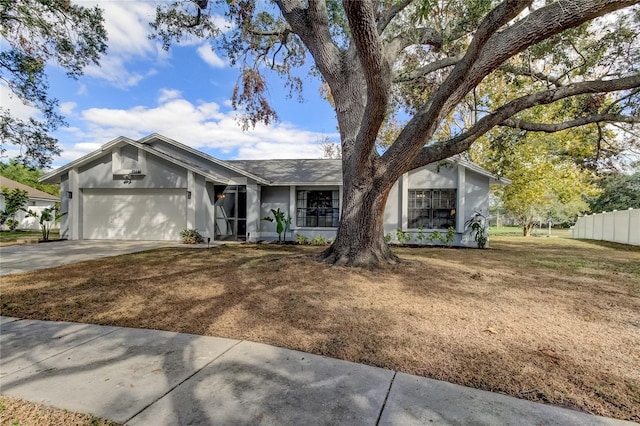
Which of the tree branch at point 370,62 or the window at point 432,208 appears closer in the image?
the tree branch at point 370,62

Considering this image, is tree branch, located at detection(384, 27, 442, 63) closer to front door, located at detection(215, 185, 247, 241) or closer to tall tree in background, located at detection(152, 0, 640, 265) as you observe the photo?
tall tree in background, located at detection(152, 0, 640, 265)

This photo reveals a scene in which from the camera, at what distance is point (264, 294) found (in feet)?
17.8

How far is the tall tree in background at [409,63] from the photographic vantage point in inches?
199

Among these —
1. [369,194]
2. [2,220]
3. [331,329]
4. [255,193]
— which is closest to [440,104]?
[369,194]

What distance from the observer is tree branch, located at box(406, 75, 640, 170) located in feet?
21.8

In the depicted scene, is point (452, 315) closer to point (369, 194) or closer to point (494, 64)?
point (369, 194)

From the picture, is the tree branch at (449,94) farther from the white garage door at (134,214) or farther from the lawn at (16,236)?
the lawn at (16,236)

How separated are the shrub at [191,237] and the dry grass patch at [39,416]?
1178 centimetres

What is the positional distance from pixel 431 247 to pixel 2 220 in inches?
1016

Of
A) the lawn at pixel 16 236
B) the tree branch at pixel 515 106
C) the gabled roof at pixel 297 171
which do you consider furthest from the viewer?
the gabled roof at pixel 297 171

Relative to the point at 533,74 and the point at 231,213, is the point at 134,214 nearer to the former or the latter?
the point at 231,213

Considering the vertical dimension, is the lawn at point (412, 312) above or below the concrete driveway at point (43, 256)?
above

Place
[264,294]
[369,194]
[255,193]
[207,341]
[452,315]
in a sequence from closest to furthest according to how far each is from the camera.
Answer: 1. [207,341]
2. [452,315]
3. [264,294]
4. [369,194]
5. [255,193]

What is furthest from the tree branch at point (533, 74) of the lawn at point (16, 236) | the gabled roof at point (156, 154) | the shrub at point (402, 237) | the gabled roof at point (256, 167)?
the lawn at point (16, 236)
